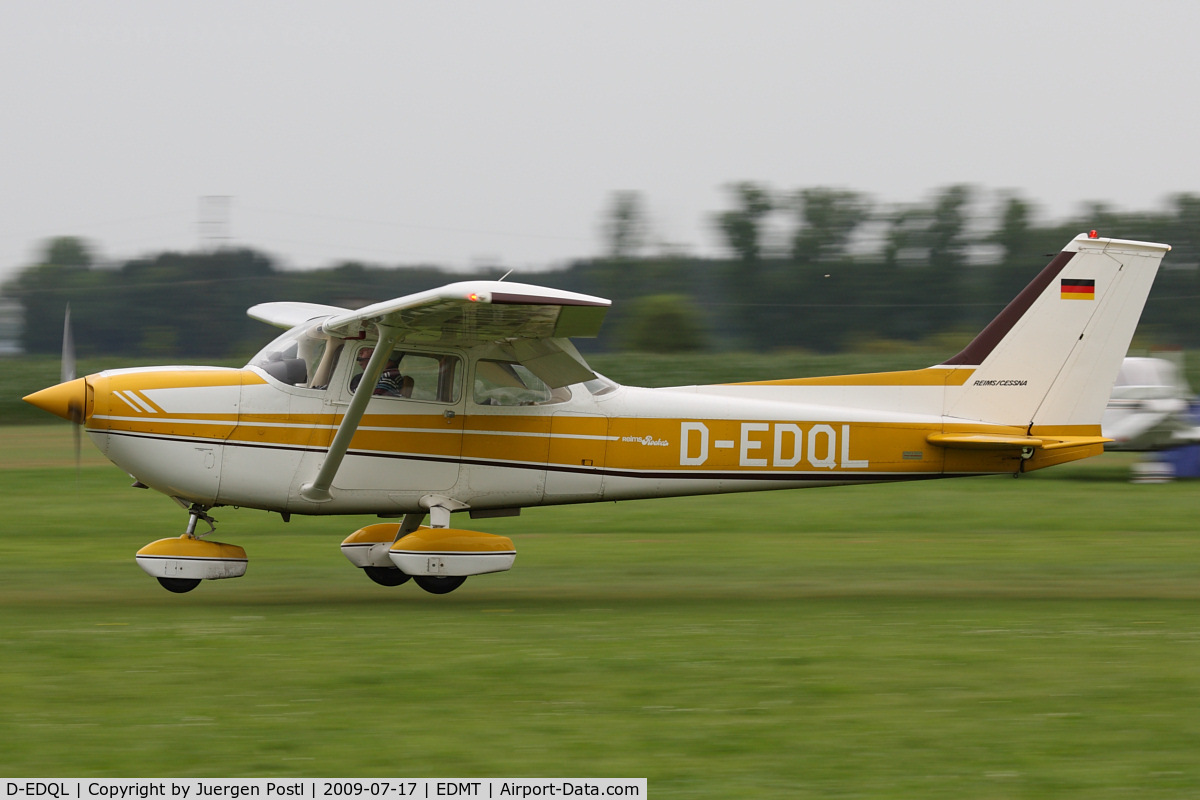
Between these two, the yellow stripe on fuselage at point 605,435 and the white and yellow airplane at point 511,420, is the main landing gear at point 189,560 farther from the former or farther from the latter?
the yellow stripe on fuselage at point 605,435

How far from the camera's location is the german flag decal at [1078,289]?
30.5ft

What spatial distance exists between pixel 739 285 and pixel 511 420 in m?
33.9

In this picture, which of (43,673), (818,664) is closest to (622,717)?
(818,664)

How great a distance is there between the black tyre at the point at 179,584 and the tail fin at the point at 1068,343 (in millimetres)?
5996

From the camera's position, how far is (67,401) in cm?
802

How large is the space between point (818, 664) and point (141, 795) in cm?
358

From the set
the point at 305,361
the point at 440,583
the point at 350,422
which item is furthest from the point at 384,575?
the point at 305,361

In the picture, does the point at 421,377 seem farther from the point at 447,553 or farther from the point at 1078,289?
the point at 1078,289

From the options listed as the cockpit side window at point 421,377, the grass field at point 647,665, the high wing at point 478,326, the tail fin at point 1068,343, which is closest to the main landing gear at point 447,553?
the grass field at point 647,665

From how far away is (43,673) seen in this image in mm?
5949

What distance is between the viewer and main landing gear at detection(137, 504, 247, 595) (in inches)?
322

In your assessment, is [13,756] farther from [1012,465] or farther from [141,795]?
[1012,465]
